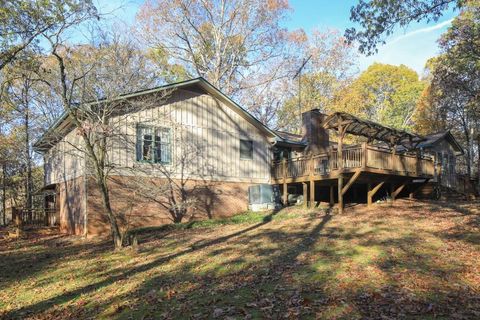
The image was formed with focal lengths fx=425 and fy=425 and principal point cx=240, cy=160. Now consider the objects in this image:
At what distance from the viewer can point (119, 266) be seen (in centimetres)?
1142

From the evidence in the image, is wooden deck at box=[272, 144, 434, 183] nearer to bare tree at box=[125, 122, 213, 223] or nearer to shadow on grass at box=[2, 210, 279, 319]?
bare tree at box=[125, 122, 213, 223]

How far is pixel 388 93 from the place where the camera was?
47125mm

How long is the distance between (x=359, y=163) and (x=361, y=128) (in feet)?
10.7

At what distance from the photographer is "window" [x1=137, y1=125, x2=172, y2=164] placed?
18234 millimetres

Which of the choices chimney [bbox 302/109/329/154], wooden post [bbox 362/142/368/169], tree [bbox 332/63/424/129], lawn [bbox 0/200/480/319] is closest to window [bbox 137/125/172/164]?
lawn [bbox 0/200/480/319]

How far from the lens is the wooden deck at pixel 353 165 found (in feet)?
59.0

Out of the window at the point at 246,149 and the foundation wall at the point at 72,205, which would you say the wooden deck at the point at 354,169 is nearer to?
the window at the point at 246,149

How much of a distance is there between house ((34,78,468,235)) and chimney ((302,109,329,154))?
2.55m

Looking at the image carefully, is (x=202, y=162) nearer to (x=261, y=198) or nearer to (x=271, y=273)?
(x=261, y=198)

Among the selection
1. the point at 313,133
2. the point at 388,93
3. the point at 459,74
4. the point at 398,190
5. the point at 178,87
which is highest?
the point at 388,93

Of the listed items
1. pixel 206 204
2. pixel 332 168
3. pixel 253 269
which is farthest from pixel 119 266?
pixel 332 168

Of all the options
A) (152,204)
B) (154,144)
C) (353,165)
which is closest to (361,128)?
(353,165)

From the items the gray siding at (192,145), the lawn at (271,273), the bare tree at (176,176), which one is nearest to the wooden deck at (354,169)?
the gray siding at (192,145)

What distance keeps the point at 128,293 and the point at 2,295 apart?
129 inches
